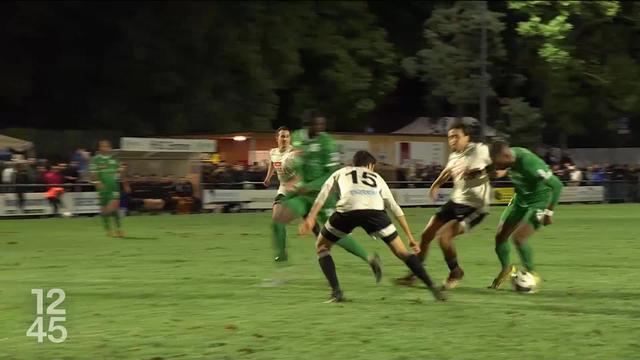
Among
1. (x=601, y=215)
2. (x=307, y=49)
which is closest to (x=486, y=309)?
(x=601, y=215)

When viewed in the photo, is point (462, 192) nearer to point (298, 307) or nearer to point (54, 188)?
point (298, 307)

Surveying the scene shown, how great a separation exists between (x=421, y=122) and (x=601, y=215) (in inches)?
896

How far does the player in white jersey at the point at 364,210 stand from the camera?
10391 millimetres

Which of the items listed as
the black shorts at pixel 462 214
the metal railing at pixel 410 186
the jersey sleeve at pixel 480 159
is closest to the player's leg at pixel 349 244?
the black shorts at pixel 462 214

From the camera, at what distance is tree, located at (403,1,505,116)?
49531mm

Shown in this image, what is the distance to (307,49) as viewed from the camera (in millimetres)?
48812

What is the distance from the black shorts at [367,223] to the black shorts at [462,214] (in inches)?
50.9

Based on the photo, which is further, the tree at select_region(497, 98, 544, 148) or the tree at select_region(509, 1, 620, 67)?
the tree at select_region(497, 98, 544, 148)

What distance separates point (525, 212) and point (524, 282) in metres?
0.84

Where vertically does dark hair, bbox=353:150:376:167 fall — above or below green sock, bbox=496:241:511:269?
above

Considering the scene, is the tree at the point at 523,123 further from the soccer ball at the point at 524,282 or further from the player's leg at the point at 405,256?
the player's leg at the point at 405,256

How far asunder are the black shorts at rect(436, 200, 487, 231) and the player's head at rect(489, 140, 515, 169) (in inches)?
23.3

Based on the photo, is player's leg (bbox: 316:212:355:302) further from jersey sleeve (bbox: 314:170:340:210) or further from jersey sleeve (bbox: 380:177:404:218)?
jersey sleeve (bbox: 380:177:404:218)

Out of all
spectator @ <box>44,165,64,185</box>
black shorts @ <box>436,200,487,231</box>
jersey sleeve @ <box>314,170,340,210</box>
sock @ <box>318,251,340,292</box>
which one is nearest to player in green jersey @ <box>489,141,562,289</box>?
black shorts @ <box>436,200,487,231</box>
